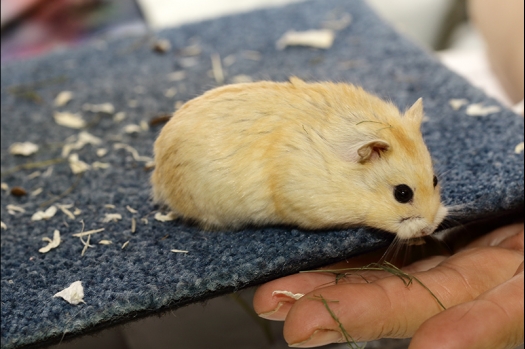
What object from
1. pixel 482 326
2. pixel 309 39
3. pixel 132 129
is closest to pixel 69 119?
pixel 132 129

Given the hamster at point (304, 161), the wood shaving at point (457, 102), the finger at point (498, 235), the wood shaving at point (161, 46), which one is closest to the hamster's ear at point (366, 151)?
the hamster at point (304, 161)

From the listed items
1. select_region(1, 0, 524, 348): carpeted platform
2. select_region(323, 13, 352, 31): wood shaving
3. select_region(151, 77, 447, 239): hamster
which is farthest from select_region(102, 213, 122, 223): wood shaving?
select_region(323, 13, 352, 31): wood shaving

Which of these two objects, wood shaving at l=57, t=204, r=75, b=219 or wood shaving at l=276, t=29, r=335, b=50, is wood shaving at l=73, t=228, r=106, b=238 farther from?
wood shaving at l=276, t=29, r=335, b=50

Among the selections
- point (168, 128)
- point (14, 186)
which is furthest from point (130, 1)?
point (168, 128)

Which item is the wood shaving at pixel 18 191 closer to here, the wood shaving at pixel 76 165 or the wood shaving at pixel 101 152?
the wood shaving at pixel 76 165

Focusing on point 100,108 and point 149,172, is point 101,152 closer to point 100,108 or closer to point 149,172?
point 149,172

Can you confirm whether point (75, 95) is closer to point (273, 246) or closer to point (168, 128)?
point (168, 128)

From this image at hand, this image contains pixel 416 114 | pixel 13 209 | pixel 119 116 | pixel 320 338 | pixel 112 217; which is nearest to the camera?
pixel 320 338
